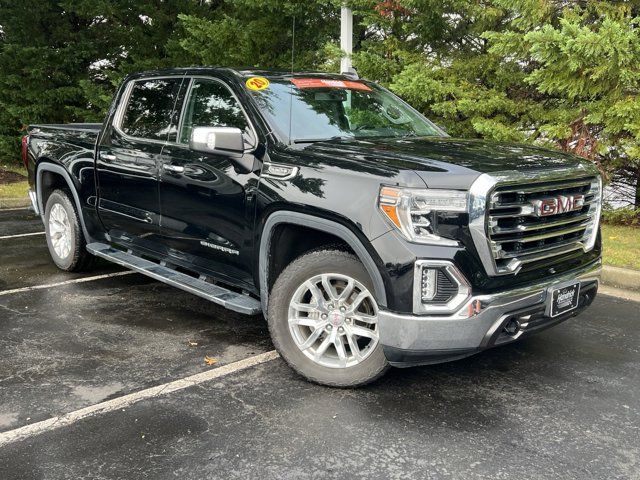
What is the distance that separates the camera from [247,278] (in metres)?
4.41

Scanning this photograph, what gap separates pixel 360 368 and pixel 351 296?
0.43 metres

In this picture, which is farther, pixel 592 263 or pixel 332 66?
pixel 332 66

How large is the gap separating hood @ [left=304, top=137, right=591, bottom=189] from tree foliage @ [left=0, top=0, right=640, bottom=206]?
3.28m

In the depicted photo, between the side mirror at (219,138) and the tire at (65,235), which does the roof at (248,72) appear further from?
the tire at (65,235)

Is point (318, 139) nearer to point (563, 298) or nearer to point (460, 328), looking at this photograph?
point (460, 328)

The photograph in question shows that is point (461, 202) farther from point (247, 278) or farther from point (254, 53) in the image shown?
point (254, 53)

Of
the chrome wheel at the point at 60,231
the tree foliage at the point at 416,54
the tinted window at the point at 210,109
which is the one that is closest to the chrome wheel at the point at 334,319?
the tinted window at the point at 210,109

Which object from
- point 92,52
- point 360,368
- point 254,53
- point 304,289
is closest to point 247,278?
point 304,289

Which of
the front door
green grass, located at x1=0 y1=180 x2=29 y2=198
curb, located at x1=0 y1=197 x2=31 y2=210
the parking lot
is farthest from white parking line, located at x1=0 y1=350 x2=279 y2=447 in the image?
green grass, located at x1=0 y1=180 x2=29 y2=198

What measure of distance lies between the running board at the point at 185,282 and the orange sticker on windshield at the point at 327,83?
1.63 metres

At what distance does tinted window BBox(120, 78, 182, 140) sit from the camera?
5.17 metres

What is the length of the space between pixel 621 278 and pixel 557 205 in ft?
A: 10.2

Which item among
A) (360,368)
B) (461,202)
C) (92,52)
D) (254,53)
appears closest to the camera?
(461,202)

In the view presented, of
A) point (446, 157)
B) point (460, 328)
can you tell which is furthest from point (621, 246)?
point (460, 328)
